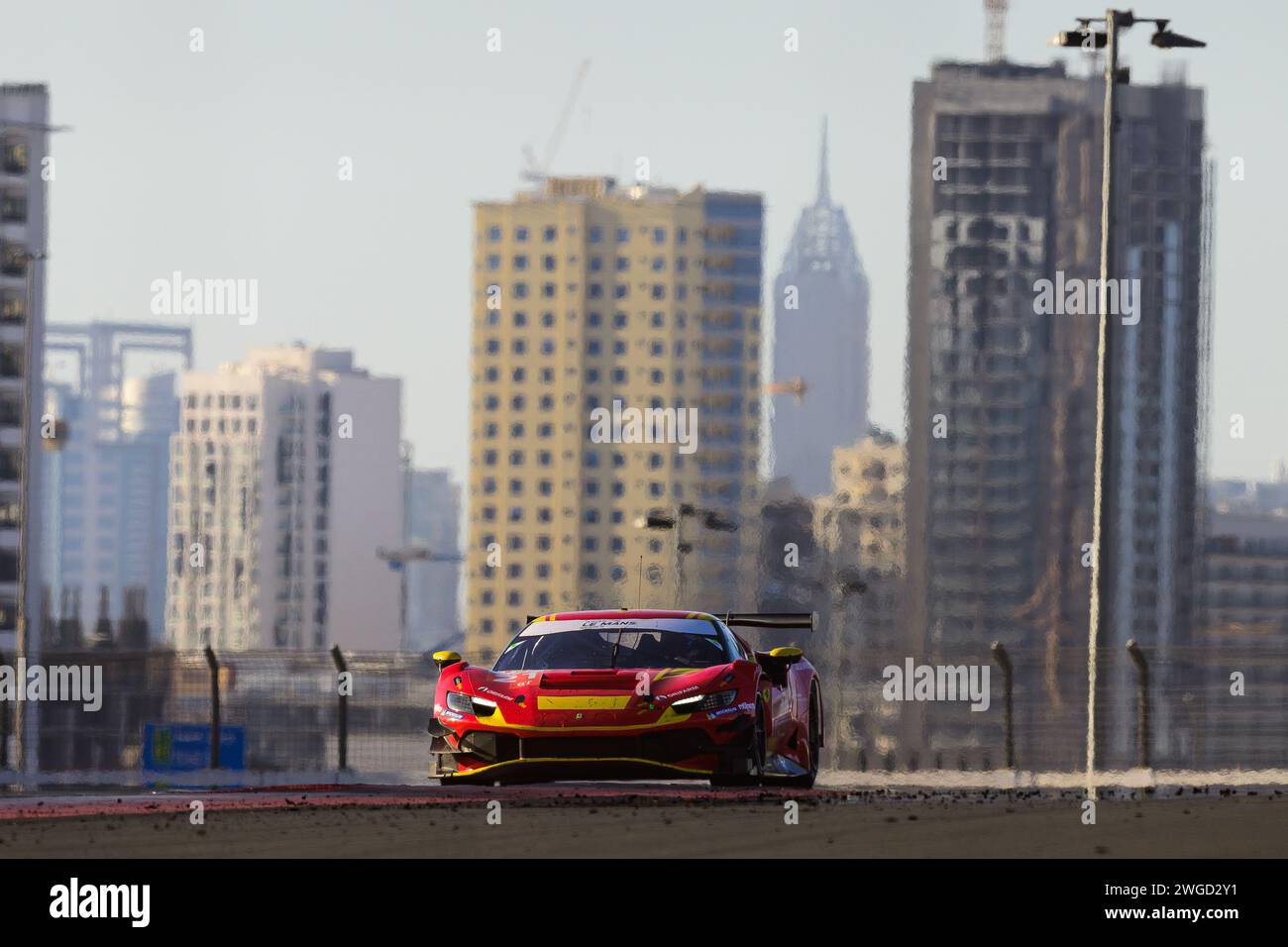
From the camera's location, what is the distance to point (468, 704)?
17.2 meters

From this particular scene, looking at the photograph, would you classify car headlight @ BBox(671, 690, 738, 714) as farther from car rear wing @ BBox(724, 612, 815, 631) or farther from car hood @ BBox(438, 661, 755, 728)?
car rear wing @ BBox(724, 612, 815, 631)

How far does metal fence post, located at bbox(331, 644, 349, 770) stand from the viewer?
931 inches

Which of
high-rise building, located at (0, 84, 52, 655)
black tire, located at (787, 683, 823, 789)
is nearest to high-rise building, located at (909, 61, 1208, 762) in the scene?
high-rise building, located at (0, 84, 52, 655)

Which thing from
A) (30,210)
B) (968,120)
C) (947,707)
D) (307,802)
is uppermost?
(968,120)

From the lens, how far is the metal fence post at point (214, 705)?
82.9ft

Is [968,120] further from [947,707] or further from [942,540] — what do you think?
[947,707]

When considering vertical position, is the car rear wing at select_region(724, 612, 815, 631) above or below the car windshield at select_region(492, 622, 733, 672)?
above

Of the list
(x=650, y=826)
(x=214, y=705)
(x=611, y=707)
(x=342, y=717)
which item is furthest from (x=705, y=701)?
(x=214, y=705)

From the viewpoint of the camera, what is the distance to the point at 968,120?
638 ft

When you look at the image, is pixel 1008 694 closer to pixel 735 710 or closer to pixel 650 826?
pixel 735 710

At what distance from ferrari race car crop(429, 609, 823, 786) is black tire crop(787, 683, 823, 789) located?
104 centimetres

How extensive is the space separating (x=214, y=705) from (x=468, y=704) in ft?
30.4

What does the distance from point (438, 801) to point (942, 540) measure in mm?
174576

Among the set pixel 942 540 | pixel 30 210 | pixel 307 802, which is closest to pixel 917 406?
pixel 942 540
